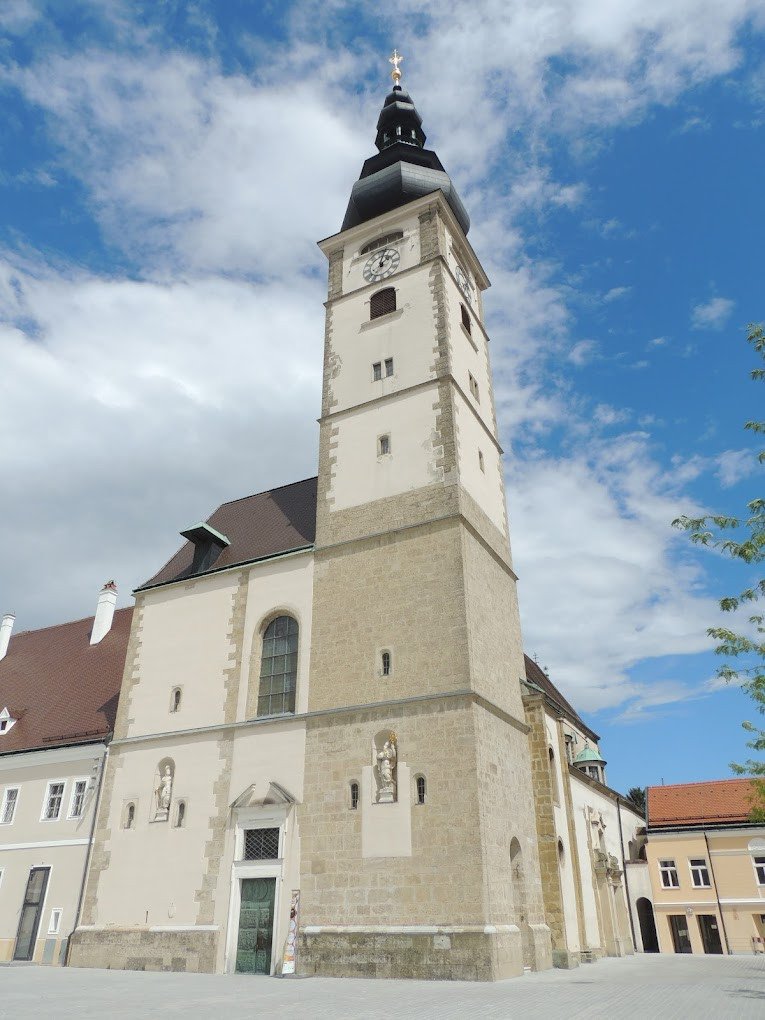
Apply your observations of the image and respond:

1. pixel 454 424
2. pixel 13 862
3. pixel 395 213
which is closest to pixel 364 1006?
pixel 454 424

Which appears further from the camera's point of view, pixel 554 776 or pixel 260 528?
pixel 260 528

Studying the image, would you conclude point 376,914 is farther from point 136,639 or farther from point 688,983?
point 136,639

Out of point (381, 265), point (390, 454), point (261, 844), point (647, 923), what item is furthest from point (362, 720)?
point (647, 923)

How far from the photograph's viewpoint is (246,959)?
54.6 ft

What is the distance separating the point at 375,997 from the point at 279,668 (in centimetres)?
903

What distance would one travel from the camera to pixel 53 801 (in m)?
22.0

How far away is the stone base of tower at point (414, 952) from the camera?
13914 millimetres

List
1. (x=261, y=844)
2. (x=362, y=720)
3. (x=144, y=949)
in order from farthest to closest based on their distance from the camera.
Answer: (x=144, y=949) < (x=261, y=844) < (x=362, y=720)

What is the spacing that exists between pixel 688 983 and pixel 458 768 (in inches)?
230

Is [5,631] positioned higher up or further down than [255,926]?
higher up

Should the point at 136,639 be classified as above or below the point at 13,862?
above

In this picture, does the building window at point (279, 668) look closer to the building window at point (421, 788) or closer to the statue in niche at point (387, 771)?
the statue in niche at point (387, 771)

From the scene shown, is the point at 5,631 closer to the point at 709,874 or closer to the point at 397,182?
the point at 397,182

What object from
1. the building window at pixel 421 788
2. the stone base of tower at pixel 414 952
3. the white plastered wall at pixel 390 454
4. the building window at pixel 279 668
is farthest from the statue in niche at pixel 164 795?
the white plastered wall at pixel 390 454
